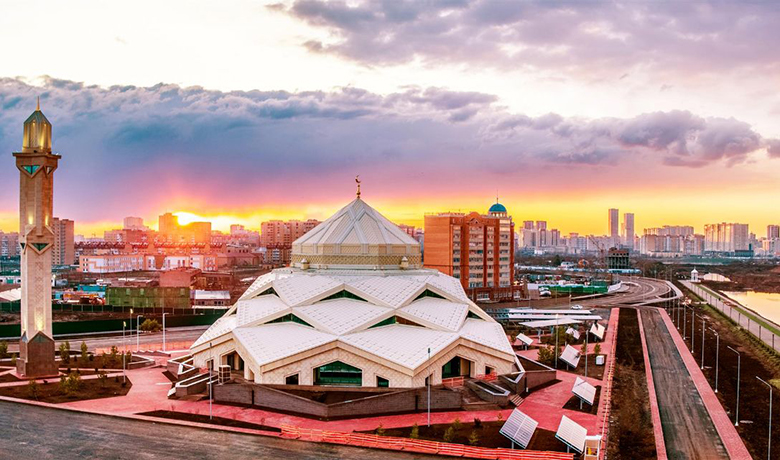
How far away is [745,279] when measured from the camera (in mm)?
160750

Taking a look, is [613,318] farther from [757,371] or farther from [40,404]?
[40,404]

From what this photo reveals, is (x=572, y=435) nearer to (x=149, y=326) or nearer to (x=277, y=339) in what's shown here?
(x=277, y=339)

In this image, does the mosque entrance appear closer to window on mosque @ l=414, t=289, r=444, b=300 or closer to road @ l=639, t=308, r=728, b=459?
window on mosque @ l=414, t=289, r=444, b=300

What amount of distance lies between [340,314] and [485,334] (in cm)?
897

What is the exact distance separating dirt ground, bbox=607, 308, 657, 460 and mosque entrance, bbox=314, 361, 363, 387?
1303 centimetres

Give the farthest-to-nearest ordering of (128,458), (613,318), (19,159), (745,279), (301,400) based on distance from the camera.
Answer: (745,279), (613,318), (19,159), (301,400), (128,458)

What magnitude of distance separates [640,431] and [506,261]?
65.6m

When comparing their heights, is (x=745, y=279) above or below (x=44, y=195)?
below

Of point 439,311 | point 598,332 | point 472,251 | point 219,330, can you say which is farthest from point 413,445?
point 472,251

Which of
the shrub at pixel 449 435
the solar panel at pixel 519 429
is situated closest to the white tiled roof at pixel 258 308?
the shrub at pixel 449 435

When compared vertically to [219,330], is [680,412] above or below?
below

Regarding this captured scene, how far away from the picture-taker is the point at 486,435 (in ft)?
86.7

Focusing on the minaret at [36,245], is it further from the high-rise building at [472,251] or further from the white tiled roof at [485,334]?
the high-rise building at [472,251]

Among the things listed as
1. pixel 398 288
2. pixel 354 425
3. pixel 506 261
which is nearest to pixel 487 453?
pixel 354 425
